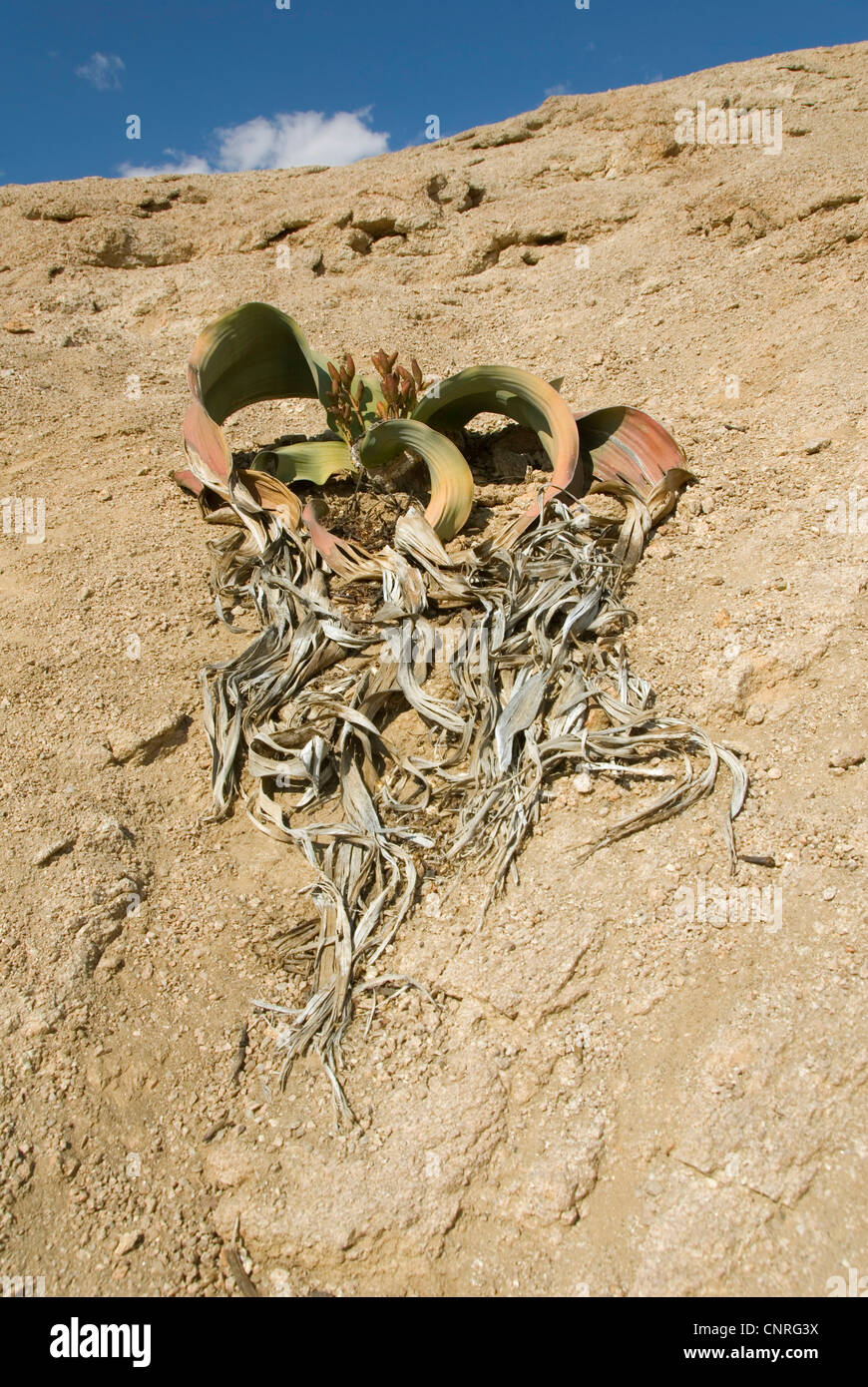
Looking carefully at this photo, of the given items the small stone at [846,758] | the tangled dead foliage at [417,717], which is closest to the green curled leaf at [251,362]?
the tangled dead foliage at [417,717]

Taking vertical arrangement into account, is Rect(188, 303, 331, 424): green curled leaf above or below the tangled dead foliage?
above

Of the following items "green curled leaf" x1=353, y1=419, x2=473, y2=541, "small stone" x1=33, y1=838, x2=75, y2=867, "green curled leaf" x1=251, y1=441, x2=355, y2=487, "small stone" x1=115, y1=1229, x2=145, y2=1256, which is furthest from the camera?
"green curled leaf" x1=251, y1=441, x2=355, y2=487

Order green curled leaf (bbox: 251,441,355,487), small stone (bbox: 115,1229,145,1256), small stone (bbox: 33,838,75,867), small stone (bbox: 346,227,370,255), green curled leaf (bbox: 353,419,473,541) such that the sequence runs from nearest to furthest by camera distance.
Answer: small stone (bbox: 115,1229,145,1256)
small stone (bbox: 33,838,75,867)
green curled leaf (bbox: 353,419,473,541)
green curled leaf (bbox: 251,441,355,487)
small stone (bbox: 346,227,370,255)

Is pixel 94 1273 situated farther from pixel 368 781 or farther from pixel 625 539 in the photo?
pixel 625 539

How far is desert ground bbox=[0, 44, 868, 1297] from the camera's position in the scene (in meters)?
1.63

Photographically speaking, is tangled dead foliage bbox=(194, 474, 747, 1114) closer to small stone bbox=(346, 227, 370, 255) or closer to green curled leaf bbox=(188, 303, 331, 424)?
green curled leaf bbox=(188, 303, 331, 424)

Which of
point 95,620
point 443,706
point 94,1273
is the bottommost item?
point 94,1273

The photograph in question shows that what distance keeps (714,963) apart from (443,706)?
98 centimetres

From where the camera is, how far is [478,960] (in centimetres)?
198

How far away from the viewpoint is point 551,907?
80.7 inches

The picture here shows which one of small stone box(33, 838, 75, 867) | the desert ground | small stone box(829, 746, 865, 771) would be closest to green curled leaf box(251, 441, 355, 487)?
the desert ground

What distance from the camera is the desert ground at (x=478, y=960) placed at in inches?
64.0

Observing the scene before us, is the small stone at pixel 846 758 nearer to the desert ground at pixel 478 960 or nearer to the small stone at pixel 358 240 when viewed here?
the desert ground at pixel 478 960

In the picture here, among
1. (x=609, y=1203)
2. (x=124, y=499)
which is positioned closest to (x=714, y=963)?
(x=609, y=1203)
